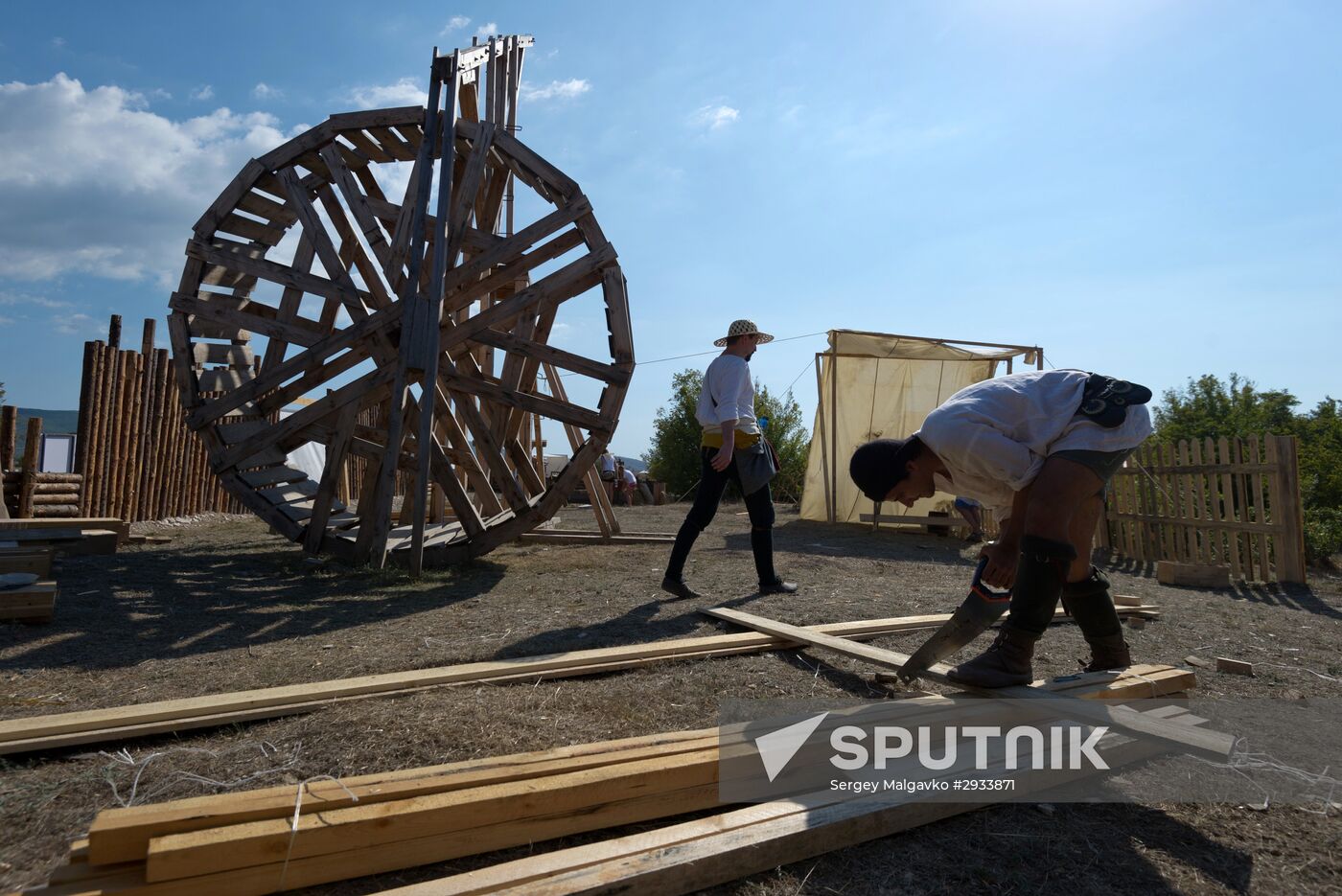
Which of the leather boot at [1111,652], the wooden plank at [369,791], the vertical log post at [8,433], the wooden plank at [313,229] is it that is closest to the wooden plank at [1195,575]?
the leather boot at [1111,652]

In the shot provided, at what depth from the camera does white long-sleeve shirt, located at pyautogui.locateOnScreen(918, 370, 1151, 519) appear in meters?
2.46

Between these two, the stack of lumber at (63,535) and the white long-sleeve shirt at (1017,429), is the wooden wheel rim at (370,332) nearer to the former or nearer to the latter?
the stack of lumber at (63,535)

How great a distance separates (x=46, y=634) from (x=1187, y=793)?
14.4 feet

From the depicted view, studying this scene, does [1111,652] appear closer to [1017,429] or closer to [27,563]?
[1017,429]

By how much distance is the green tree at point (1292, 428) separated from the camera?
29.1 feet

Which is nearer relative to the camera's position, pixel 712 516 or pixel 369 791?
pixel 369 791

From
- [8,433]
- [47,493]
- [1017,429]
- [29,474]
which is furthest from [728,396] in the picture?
[8,433]

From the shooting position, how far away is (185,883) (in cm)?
141

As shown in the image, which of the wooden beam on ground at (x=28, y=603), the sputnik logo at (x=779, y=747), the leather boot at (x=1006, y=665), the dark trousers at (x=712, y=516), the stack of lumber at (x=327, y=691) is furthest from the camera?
the dark trousers at (x=712, y=516)

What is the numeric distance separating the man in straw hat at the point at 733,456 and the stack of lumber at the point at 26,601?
308cm

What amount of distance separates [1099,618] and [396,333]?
521 centimetres

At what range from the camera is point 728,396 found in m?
4.81

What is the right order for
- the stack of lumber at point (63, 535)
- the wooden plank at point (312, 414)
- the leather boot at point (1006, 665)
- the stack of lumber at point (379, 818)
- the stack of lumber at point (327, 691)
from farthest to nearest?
the wooden plank at point (312, 414) < the stack of lumber at point (63, 535) < the leather boot at point (1006, 665) < the stack of lumber at point (327, 691) < the stack of lumber at point (379, 818)

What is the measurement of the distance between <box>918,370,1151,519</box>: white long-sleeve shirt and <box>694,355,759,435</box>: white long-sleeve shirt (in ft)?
7.30
